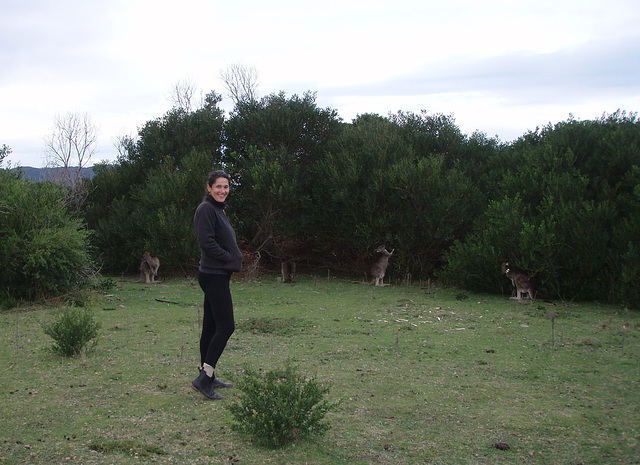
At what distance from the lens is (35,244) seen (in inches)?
437

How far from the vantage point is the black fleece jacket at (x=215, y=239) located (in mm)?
5387

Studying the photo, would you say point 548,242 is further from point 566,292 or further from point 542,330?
point 542,330

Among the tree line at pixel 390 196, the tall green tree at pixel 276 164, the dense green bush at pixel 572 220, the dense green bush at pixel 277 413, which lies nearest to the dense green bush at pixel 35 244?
the tree line at pixel 390 196

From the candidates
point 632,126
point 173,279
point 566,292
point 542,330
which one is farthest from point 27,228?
point 632,126

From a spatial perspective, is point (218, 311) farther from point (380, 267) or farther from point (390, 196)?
point (390, 196)

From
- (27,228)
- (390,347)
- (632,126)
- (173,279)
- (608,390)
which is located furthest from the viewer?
(173,279)

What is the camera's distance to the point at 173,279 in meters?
16.8

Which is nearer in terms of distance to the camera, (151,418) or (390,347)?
(151,418)

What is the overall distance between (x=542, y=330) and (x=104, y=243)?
47.9ft

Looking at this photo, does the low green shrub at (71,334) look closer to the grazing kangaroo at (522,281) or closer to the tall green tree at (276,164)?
the grazing kangaroo at (522,281)

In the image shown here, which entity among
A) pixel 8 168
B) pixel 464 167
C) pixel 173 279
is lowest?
pixel 173 279

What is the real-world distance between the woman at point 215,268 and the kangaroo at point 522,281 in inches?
352

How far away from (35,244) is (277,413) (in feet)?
28.4

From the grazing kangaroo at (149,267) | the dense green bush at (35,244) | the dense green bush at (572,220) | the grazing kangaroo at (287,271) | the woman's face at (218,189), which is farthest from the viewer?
the grazing kangaroo at (287,271)
